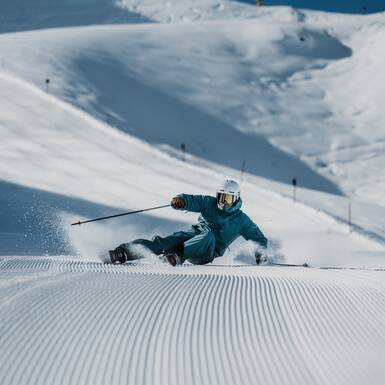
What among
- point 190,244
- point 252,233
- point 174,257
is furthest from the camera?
point 252,233

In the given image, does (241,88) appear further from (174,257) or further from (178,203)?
(174,257)

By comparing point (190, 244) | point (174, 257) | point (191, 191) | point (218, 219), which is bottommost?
point (174, 257)

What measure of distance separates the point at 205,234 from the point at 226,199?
46 cm

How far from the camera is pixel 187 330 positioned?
3553mm

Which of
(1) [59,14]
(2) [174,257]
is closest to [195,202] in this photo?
(2) [174,257]

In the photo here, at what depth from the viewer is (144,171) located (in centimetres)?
1789

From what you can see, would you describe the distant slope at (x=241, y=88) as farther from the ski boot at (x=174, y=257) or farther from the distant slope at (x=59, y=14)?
the distant slope at (x=59, y=14)

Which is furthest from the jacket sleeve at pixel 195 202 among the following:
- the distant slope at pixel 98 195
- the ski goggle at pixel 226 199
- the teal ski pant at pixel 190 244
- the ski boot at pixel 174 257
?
the distant slope at pixel 98 195

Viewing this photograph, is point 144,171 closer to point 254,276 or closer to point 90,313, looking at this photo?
point 254,276

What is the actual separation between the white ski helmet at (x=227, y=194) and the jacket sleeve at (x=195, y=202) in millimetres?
141

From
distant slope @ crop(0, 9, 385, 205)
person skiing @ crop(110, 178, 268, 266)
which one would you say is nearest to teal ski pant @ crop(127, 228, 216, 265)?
person skiing @ crop(110, 178, 268, 266)

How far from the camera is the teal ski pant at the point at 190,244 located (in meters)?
6.99

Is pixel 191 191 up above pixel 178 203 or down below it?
above

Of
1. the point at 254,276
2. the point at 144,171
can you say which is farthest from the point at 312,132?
the point at 254,276
